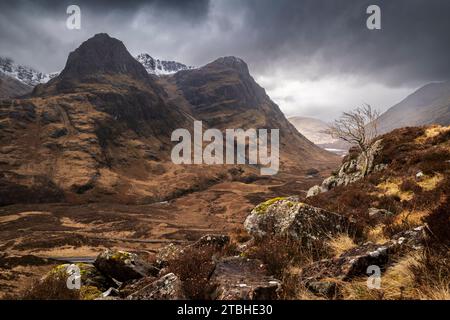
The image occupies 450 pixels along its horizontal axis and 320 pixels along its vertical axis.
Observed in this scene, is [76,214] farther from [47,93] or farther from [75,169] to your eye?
[47,93]

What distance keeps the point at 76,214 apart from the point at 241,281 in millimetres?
82601

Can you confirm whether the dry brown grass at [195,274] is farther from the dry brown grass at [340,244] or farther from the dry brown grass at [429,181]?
the dry brown grass at [429,181]

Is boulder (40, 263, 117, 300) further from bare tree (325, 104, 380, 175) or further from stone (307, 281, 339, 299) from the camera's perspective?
bare tree (325, 104, 380, 175)

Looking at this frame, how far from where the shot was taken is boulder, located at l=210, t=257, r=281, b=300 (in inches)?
178

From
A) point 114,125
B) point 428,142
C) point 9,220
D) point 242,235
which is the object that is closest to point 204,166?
point 114,125

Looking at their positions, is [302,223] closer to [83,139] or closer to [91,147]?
[91,147]

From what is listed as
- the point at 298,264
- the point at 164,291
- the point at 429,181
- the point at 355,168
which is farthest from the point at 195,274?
the point at 355,168

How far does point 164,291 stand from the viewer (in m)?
4.79

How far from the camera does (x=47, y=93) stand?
587 feet

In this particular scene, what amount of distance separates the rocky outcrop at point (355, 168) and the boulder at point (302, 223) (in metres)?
17.8

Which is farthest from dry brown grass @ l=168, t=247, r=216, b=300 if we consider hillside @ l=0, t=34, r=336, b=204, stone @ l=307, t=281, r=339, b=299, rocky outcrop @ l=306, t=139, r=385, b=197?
hillside @ l=0, t=34, r=336, b=204

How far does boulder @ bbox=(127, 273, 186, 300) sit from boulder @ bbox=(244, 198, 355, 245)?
360 cm
